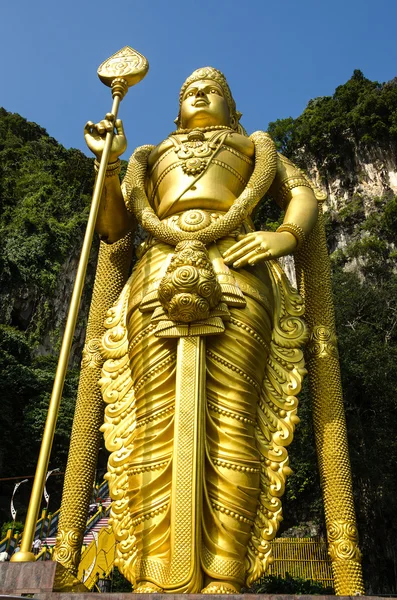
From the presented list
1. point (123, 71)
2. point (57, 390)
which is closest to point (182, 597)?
point (57, 390)

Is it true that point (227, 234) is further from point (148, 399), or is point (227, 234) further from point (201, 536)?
point (201, 536)

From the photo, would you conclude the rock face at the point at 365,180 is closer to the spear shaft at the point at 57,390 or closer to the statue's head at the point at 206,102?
the statue's head at the point at 206,102

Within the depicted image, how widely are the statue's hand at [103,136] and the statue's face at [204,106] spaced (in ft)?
3.17

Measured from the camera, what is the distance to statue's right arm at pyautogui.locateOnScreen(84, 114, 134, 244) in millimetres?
4176

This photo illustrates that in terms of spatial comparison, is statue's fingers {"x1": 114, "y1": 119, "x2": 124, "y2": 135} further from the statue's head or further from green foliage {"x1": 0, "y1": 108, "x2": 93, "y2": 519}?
green foliage {"x1": 0, "y1": 108, "x2": 93, "y2": 519}

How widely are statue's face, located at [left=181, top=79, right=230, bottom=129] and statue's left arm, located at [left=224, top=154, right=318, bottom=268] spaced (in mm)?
703

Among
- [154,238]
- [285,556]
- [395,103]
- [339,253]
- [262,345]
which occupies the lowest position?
[285,556]

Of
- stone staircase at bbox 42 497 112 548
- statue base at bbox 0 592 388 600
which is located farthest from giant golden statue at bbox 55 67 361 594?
stone staircase at bbox 42 497 112 548

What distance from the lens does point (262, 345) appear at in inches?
153

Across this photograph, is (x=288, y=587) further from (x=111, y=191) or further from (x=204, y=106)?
(x=204, y=106)

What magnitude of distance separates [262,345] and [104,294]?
1.61 m

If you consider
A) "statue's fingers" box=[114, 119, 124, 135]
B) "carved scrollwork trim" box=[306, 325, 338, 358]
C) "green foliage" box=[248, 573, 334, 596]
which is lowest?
"green foliage" box=[248, 573, 334, 596]

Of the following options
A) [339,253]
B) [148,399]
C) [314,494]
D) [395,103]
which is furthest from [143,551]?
[395,103]

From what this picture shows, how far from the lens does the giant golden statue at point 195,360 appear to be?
3271mm
